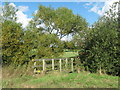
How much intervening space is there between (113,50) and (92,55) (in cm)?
113

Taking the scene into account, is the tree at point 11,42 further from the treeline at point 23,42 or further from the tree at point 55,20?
the tree at point 55,20

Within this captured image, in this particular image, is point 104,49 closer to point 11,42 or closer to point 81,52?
point 81,52

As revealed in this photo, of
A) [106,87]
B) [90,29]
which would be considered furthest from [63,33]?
[106,87]

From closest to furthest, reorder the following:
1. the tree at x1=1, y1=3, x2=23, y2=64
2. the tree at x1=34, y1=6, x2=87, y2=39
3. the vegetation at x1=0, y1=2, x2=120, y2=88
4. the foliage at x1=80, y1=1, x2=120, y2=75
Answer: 1. the vegetation at x1=0, y1=2, x2=120, y2=88
2. the foliage at x1=80, y1=1, x2=120, y2=75
3. the tree at x1=1, y1=3, x2=23, y2=64
4. the tree at x1=34, y1=6, x2=87, y2=39

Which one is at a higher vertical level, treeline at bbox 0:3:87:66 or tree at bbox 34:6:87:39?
tree at bbox 34:6:87:39

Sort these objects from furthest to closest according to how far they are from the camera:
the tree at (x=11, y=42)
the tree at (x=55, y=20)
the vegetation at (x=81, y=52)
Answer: the tree at (x=55, y=20) → the tree at (x=11, y=42) → the vegetation at (x=81, y=52)

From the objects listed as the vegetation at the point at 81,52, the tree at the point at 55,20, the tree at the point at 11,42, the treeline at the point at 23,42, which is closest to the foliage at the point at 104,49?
the vegetation at the point at 81,52

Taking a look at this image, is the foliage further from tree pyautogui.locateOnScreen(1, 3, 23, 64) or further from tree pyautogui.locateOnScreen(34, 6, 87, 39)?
tree pyautogui.locateOnScreen(34, 6, 87, 39)

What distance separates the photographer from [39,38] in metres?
11.0

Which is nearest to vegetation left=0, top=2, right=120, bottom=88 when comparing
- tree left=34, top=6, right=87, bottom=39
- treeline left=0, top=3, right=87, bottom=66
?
treeline left=0, top=3, right=87, bottom=66

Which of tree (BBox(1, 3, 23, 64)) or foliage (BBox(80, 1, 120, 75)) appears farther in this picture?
tree (BBox(1, 3, 23, 64))

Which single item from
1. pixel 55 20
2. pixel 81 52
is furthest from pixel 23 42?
pixel 55 20

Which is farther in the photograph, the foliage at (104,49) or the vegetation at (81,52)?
the foliage at (104,49)

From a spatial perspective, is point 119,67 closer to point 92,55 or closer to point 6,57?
point 92,55
